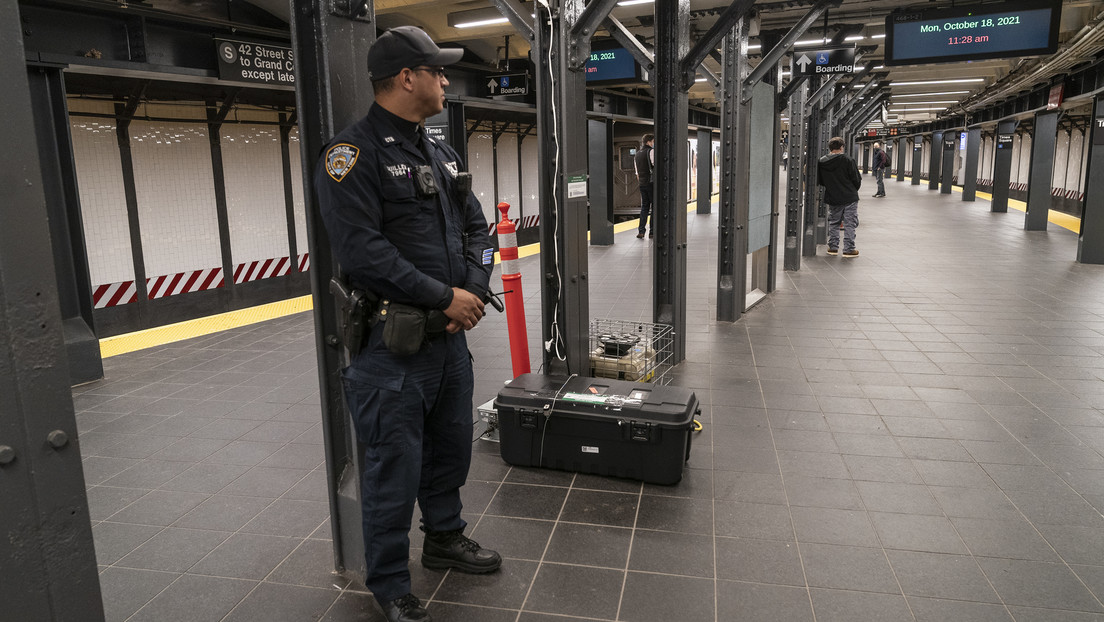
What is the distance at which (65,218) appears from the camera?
5.25 m

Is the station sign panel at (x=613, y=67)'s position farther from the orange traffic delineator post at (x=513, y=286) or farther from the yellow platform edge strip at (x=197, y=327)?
the orange traffic delineator post at (x=513, y=286)

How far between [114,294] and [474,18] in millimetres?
5280

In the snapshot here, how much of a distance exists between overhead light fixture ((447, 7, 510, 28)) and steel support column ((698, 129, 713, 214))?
36.4 ft

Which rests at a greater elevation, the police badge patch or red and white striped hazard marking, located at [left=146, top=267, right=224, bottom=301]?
the police badge patch

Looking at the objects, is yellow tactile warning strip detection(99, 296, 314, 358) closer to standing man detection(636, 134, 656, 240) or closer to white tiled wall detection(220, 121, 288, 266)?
white tiled wall detection(220, 121, 288, 266)

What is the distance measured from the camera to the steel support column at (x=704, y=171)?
64.6ft

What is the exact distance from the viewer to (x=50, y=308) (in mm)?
1443

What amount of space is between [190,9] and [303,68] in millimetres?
5317

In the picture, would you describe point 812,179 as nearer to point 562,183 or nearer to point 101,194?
point 562,183

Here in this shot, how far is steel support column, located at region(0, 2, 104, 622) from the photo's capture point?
135 centimetres

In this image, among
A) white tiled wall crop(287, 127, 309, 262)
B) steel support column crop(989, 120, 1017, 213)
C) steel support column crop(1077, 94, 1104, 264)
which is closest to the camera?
white tiled wall crop(287, 127, 309, 262)

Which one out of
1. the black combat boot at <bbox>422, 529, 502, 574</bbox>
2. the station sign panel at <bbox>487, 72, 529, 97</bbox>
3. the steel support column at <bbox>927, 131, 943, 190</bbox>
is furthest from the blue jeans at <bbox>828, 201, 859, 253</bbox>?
the steel support column at <bbox>927, 131, 943, 190</bbox>

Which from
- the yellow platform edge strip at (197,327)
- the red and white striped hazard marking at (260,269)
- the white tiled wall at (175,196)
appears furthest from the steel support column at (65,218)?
the red and white striped hazard marking at (260,269)

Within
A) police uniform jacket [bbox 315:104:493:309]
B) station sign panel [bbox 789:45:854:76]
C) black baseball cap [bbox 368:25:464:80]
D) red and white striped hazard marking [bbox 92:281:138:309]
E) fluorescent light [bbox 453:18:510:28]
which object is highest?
fluorescent light [bbox 453:18:510:28]
